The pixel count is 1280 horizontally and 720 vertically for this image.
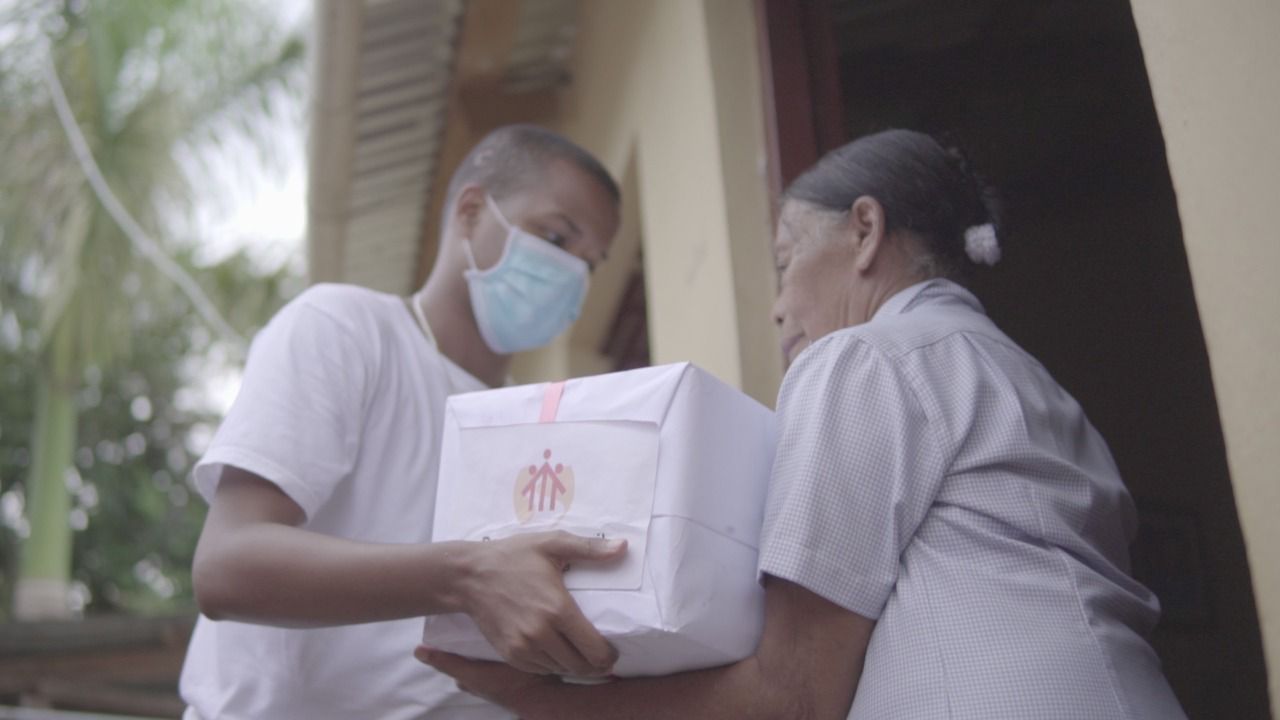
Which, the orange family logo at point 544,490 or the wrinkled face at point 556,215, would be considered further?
the wrinkled face at point 556,215

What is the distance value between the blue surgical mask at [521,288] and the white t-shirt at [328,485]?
1.18 feet

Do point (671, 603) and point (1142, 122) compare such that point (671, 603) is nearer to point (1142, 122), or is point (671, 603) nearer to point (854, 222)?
point (854, 222)

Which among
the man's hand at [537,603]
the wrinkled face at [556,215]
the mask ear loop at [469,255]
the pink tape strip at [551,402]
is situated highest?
the wrinkled face at [556,215]

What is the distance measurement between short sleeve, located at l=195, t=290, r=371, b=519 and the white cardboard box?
331 mm

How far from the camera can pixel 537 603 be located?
1461 millimetres

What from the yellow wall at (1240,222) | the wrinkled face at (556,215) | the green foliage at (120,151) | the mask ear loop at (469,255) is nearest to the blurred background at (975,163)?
the yellow wall at (1240,222)

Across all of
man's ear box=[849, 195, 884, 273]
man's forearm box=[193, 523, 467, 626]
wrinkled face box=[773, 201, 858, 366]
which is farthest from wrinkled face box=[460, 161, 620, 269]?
man's forearm box=[193, 523, 467, 626]

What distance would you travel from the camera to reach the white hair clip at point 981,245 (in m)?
1.90

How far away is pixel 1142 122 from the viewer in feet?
12.6

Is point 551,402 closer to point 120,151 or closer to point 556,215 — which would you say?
point 556,215

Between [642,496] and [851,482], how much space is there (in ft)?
0.81

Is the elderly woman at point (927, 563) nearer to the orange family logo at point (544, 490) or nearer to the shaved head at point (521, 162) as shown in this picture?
the orange family logo at point (544, 490)

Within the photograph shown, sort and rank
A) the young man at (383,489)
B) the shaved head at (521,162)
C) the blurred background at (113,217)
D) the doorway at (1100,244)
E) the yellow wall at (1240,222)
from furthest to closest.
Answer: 1. the blurred background at (113,217)
2. the doorway at (1100,244)
3. the shaved head at (521,162)
4. the young man at (383,489)
5. the yellow wall at (1240,222)

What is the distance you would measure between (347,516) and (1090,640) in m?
1.17
